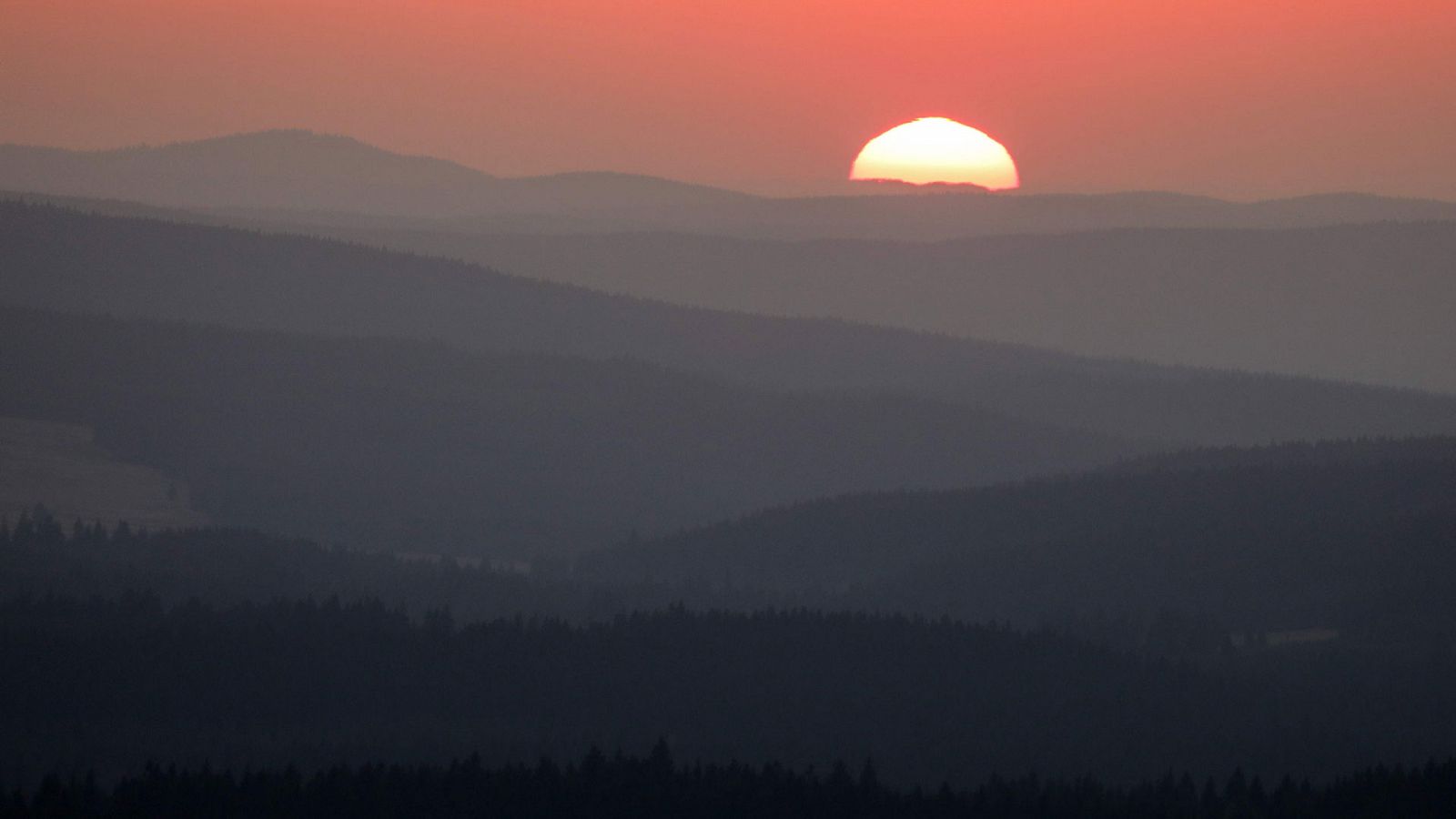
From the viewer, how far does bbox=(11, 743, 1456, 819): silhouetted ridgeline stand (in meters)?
58.5

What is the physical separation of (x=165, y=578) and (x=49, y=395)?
266 ft

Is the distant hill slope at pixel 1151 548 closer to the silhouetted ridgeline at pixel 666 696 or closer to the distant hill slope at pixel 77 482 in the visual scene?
the silhouetted ridgeline at pixel 666 696

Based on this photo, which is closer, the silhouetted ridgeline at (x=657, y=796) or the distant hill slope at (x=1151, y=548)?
→ the silhouetted ridgeline at (x=657, y=796)

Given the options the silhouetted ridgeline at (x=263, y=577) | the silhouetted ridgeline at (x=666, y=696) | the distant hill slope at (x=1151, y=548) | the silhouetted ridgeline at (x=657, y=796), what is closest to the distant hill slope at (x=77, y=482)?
the silhouetted ridgeline at (x=263, y=577)

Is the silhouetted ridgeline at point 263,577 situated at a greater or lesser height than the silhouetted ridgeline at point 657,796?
greater

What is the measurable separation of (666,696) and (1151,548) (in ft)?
175

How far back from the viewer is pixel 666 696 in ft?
271

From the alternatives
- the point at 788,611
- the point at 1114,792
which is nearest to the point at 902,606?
the point at 788,611

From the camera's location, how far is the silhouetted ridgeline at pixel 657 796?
58500mm

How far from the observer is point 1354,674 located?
9125cm

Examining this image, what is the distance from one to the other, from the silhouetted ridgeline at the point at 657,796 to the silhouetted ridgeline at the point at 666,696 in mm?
6719

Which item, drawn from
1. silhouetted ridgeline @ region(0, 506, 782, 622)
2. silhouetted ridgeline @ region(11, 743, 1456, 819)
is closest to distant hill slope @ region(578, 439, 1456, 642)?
silhouetted ridgeline @ region(0, 506, 782, 622)

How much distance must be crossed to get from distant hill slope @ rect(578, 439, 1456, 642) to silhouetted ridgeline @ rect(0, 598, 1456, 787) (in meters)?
18.0

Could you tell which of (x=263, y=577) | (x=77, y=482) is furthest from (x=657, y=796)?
(x=77, y=482)
